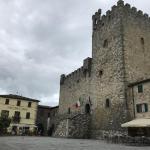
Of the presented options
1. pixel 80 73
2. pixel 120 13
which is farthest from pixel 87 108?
pixel 120 13

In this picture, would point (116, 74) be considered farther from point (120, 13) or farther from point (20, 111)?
point (20, 111)

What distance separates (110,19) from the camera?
26641 millimetres

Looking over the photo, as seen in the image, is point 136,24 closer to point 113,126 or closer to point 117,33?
point 117,33

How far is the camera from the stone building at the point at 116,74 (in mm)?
21609

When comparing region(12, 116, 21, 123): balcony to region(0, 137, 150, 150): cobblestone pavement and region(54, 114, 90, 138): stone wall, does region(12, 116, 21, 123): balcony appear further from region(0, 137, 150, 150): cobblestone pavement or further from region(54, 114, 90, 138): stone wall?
region(0, 137, 150, 150): cobblestone pavement

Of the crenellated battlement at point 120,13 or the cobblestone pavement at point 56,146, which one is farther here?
the crenellated battlement at point 120,13

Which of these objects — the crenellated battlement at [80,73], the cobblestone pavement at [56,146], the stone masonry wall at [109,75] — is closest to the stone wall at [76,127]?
the stone masonry wall at [109,75]

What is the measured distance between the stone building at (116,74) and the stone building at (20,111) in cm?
1609

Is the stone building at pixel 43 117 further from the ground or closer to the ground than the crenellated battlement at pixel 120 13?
closer to the ground

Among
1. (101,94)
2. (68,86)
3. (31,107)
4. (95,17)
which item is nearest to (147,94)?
(101,94)

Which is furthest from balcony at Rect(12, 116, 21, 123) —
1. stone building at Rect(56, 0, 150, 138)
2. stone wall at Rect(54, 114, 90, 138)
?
stone wall at Rect(54, 114, 90, 138)

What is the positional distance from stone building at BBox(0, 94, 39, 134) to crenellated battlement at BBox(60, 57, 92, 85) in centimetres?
1003

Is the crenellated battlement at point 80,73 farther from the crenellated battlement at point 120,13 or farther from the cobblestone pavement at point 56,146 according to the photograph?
the cobblestone pavement at point 56,146

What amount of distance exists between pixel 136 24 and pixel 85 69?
28.0 ft
